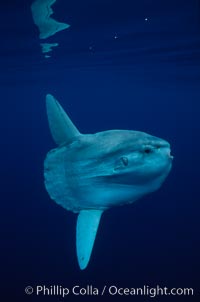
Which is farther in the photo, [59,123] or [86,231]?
[59,123]

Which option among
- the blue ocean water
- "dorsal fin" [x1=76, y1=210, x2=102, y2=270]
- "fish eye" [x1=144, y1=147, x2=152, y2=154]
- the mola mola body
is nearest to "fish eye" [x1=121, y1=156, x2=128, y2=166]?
the mola mola body

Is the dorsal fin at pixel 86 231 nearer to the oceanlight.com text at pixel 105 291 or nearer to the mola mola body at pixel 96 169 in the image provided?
the mola mola body at pixel 96 169

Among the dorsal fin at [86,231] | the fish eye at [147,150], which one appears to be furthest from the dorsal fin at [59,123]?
the fish eye at [147,150]

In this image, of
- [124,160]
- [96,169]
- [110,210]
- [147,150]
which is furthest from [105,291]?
[147,150]

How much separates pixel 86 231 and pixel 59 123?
5.29 ft

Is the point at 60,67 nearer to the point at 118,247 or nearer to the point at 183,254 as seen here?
the point at 118,247

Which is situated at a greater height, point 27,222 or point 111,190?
point 111,190

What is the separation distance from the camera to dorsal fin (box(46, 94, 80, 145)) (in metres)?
5.41

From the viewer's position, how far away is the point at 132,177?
4.39 meters

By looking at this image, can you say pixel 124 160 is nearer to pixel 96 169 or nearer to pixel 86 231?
pixel 96 169

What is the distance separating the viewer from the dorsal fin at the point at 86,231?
506 centimetres

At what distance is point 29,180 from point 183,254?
13444 millimetres

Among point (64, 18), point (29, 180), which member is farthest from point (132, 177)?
point (29, 180)

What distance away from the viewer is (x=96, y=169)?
15.5 feet
